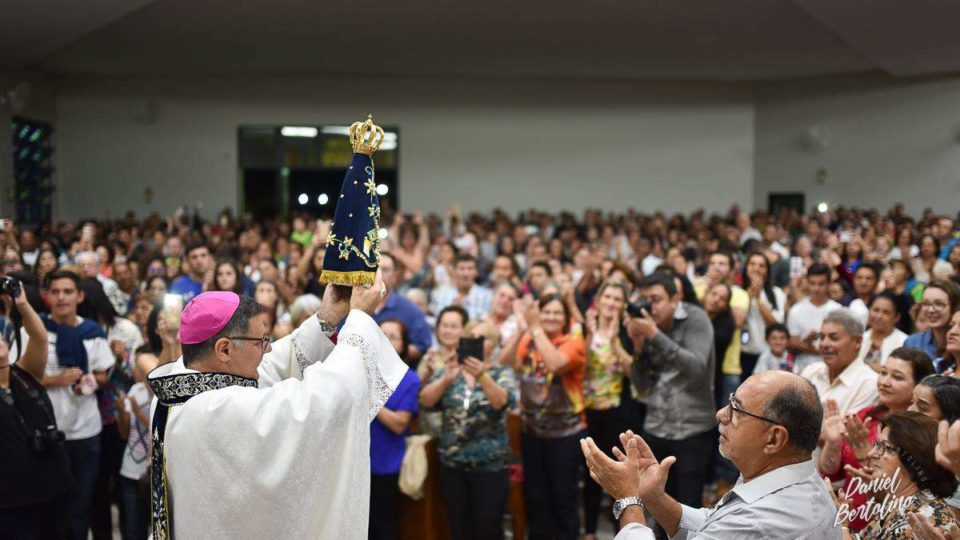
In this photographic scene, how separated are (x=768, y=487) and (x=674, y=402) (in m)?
2.65

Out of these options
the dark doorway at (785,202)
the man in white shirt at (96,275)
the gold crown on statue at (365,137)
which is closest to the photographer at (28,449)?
the gold crown on statue at (365,137)

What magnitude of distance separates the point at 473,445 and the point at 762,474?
9.17 ft

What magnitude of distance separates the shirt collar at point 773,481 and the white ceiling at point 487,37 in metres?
10.5

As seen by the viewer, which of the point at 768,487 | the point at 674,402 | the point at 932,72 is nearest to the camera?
the point at 768,487

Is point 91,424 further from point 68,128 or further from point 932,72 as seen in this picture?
point 932,72

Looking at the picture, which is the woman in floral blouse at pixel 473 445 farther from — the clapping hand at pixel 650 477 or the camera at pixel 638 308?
the clapping hand at pixel 650 477

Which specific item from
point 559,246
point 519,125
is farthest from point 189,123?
point 559,246

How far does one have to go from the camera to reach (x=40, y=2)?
36.9ft

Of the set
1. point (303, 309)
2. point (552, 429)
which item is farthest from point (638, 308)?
point (303, 309)

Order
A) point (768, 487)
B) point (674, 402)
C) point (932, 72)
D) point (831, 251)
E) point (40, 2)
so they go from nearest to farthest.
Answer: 1. point (768, 487)
2. point (674, 402)
3. point (831, 251)
4. point (40, 2)
5. point (932, 72)

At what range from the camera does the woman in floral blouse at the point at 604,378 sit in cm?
596

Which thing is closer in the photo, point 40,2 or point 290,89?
point 40,2

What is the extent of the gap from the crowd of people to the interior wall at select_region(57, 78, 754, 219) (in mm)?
10284

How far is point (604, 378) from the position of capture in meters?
6.03
